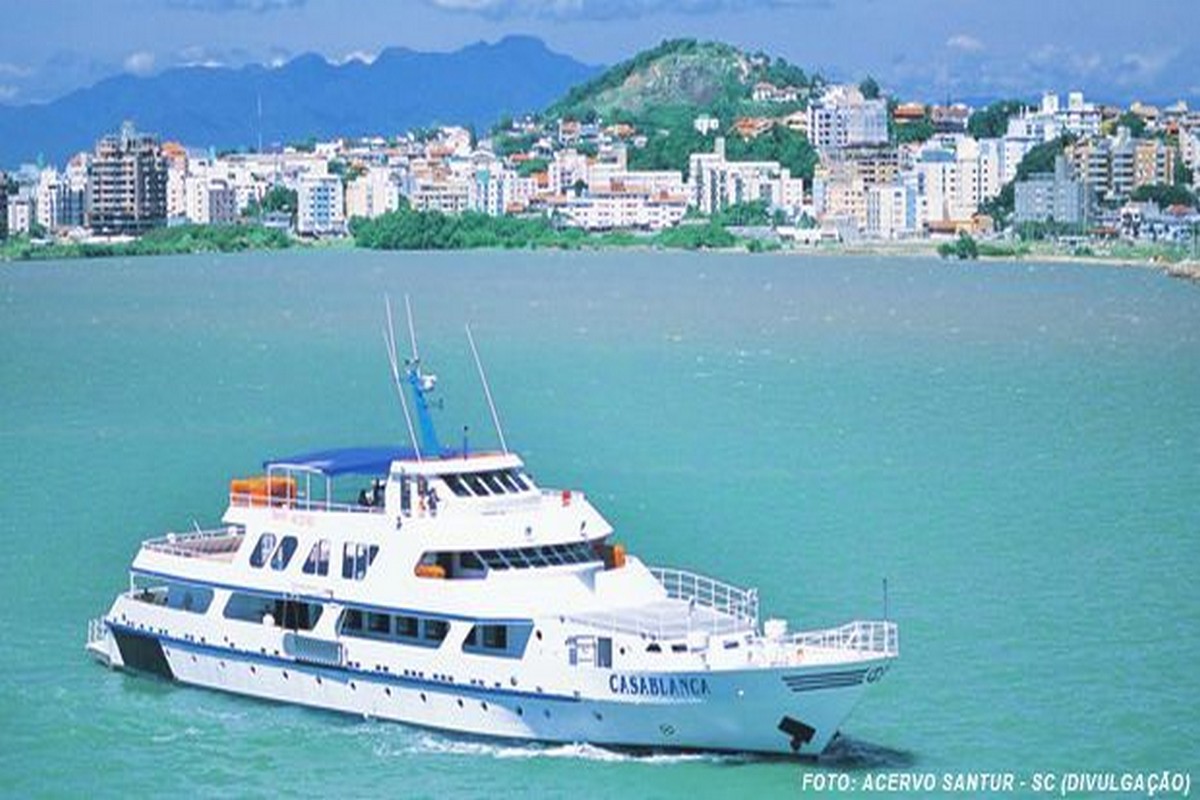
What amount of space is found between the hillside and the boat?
133 meters

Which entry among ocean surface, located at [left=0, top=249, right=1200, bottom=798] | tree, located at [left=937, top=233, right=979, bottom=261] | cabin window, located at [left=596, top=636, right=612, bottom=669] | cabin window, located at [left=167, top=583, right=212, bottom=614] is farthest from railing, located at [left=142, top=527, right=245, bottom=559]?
tree, located at [left=937, top=233, right=979, bottom=261]

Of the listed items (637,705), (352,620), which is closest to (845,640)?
(637,705)

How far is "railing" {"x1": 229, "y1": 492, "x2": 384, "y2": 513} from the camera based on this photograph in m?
17.4

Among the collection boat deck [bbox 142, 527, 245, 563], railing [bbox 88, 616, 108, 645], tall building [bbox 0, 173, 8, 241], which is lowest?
railing [bbox 88, 616, 108, 645]

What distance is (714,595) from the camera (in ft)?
58.0

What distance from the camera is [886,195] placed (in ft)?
411

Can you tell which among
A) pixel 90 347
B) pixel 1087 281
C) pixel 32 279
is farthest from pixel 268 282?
pixel 90 347

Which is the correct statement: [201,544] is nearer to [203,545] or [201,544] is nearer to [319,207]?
[203,545]

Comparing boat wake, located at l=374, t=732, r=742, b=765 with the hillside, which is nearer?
boat wake, located at l=374, t=732, r=742, b=765

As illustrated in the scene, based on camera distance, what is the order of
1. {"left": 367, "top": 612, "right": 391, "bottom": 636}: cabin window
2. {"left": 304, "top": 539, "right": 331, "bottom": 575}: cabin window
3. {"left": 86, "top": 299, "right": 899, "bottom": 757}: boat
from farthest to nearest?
{"left": 304, "top": 539, "right": 331, "bottom": 575}: cabin window, {"left": 367, "top": 612, "right": 391, "bottom": 636}: cabin window, {"left": 86, "top": 299, "right": 899, "bottom": 757}: boat

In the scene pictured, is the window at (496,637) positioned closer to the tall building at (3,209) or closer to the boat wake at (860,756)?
the boat wake at (860,756)

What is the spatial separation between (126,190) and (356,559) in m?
114

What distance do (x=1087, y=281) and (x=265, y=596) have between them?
67874 mm

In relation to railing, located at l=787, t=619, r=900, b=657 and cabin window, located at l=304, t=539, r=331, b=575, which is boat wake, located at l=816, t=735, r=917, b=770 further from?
cabin window, located at l=304, t=539, r=331, b=575
